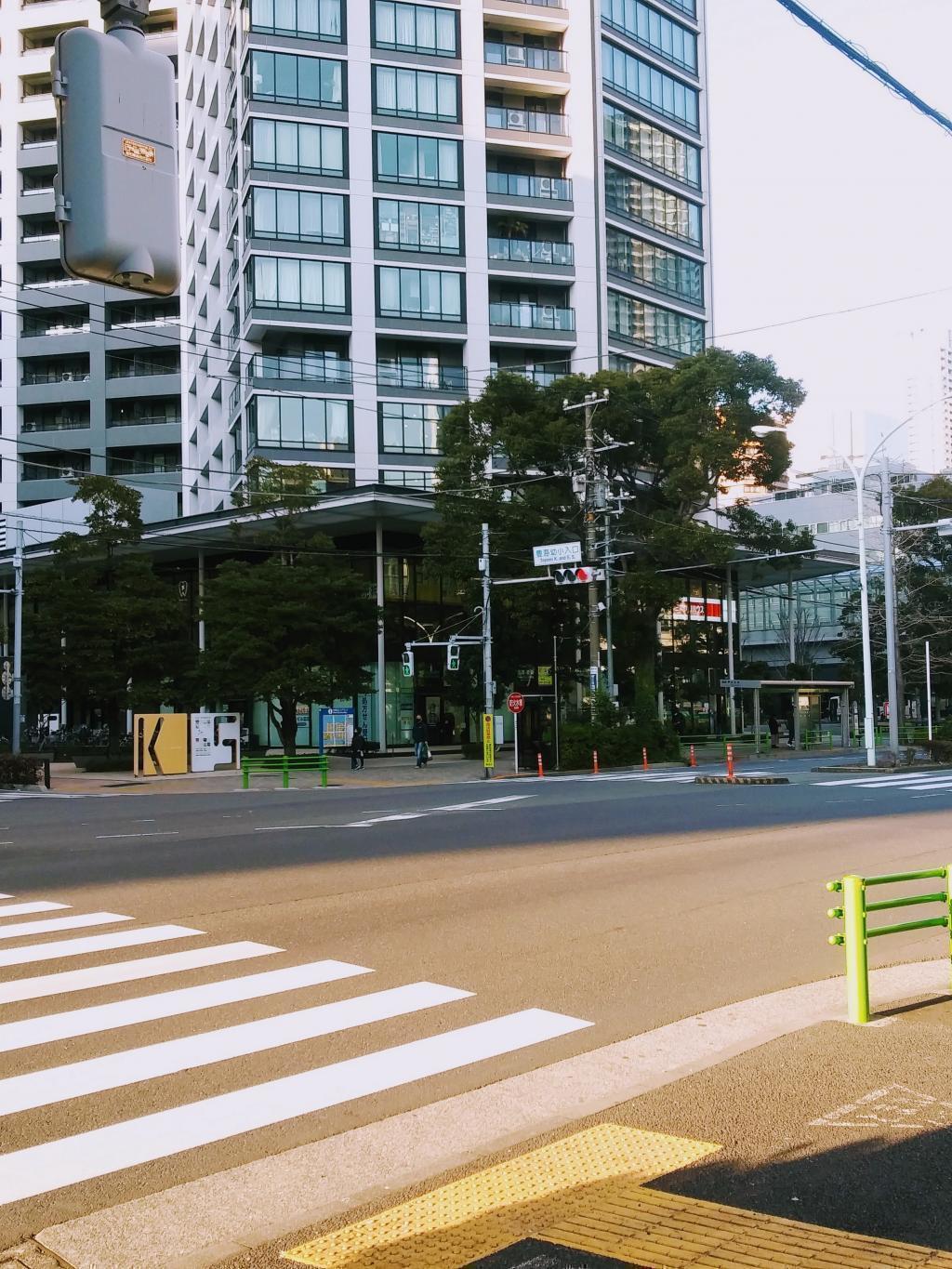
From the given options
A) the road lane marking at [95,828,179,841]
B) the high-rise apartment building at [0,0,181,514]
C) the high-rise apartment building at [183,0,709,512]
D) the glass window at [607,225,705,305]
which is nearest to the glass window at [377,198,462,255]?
the high-rise apartment building at [183,0,709,512]

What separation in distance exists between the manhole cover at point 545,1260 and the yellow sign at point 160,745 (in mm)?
36895

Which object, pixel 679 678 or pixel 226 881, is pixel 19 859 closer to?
pixel 226 881

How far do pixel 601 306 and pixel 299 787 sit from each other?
34.6 m

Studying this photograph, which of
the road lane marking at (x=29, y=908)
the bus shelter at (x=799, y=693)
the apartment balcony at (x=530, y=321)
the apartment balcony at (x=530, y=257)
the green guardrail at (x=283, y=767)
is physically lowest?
the green guardrail at (x=283, y=767)

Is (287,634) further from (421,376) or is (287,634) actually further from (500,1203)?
(500,1203)

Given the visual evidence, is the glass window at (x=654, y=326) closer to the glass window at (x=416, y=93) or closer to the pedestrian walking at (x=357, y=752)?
the glass window at (x=416, y=93)

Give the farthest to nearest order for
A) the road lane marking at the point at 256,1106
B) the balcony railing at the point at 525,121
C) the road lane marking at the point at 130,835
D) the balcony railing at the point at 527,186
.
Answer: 1. the balcony railing at the point at 525,121
2. the balcony railing at the point at 527,186
3. the road lane marking at the point at 130,835
4. the road lane marking at the point at 256,1106

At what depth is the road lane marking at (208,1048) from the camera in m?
6.20

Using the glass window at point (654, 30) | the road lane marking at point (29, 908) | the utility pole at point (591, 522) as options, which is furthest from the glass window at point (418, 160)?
the road lane marking at point (29, 908)

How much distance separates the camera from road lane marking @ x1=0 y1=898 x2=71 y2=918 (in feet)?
36.9

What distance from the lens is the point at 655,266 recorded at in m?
64.3

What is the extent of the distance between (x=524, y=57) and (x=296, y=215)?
15135mm

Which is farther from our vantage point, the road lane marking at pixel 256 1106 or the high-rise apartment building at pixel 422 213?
the high-rise apartment building at pixel 422 213

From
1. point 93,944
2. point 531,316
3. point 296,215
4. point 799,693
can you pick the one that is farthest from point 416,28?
point 93,944
